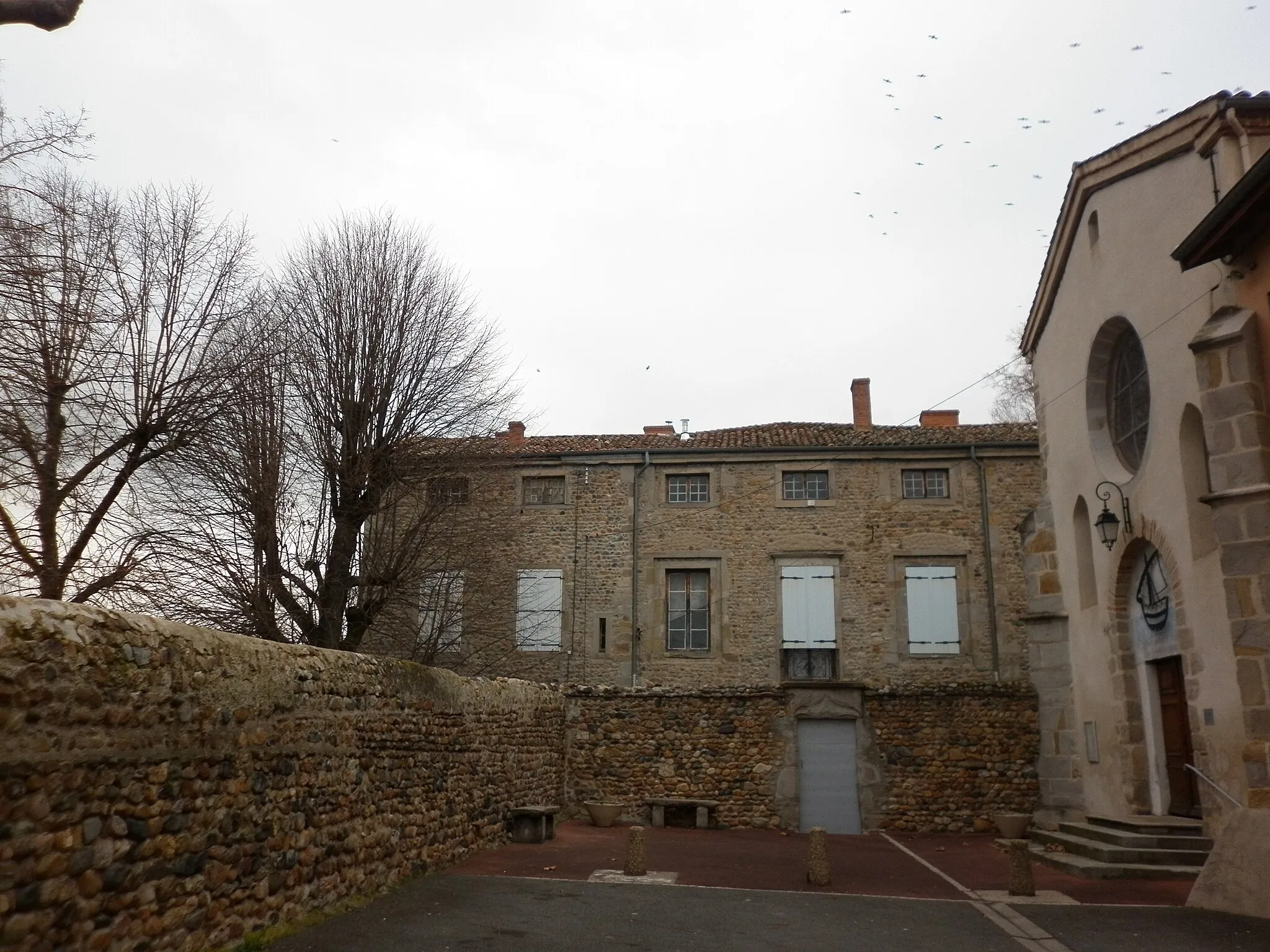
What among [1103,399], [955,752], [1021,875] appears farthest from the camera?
[955,752]

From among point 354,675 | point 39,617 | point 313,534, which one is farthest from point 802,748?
point 39,617

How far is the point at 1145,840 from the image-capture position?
10.5 m

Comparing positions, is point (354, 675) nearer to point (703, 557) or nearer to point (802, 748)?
point (802, 748)

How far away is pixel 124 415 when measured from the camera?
1018cm

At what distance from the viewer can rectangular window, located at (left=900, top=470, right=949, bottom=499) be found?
20.8 meters

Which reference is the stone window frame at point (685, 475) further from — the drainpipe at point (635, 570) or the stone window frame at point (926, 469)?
the stone window frame at point (926, 469)

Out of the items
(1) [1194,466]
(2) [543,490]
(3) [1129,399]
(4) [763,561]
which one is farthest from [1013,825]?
(2) [543,490]

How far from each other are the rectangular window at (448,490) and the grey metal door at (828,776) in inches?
251

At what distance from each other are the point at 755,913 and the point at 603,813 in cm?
671

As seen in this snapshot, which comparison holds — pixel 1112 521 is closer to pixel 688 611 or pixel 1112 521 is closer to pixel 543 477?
pixel 688 611

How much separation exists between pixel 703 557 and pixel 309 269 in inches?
381

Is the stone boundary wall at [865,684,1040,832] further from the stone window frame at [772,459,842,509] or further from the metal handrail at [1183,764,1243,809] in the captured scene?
the stone window frame at [772,459,842,509]

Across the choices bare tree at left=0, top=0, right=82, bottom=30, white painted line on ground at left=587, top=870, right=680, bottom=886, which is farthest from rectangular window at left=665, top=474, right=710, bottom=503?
bare tree at left=0, top=0, right=82, bottom=30

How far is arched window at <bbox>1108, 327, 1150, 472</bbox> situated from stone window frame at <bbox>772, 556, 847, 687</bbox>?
808cm
